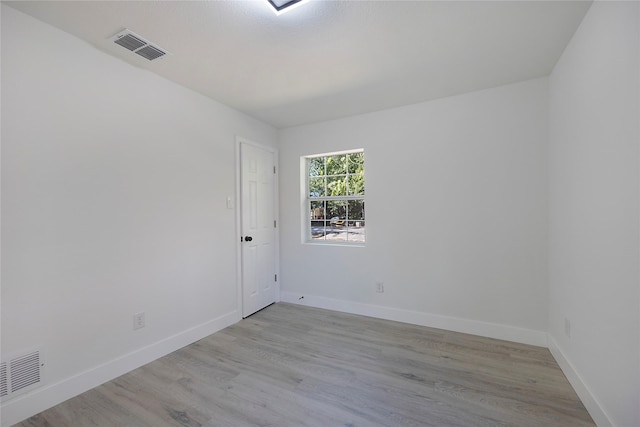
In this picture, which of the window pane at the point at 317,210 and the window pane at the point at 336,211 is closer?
the window pane at the point at 336,211

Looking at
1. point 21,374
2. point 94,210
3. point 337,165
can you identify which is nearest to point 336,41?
point 337,165

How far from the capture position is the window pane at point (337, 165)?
359 cm

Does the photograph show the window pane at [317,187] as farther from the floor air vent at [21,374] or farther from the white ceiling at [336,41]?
the floor air vent at [21,374]

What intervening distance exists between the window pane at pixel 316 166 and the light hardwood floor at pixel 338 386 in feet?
6.90

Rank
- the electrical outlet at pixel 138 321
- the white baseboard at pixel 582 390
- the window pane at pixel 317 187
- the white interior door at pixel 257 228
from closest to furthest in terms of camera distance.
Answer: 1. the white baseboard at pixel 582 390
2. the electrical outlet at pixel 138 321
3. the white interior door at pixel 257 228
4. the window pane at pixel 317 187

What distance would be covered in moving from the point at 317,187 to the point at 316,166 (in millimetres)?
298

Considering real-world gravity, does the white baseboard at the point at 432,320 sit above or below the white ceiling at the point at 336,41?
below

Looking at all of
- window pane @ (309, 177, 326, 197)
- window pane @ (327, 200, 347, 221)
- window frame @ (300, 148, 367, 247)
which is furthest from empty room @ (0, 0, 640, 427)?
window pane @ (309, 177, 326, 197)

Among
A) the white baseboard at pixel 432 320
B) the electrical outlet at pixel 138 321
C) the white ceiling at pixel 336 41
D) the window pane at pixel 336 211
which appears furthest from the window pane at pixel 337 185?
the electrical outlet at pixel 138 321

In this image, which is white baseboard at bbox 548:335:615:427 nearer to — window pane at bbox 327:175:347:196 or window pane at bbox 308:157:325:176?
window pane at bbox 327:175:347:196

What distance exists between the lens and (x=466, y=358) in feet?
7.48

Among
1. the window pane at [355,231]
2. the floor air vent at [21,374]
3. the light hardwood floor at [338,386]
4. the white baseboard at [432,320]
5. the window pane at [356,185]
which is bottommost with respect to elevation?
the light hardwood floor at [338,386]

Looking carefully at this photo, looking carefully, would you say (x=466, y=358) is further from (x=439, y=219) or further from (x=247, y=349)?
(x=247, y=349)

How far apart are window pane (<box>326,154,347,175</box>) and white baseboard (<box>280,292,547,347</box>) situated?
168 cm
